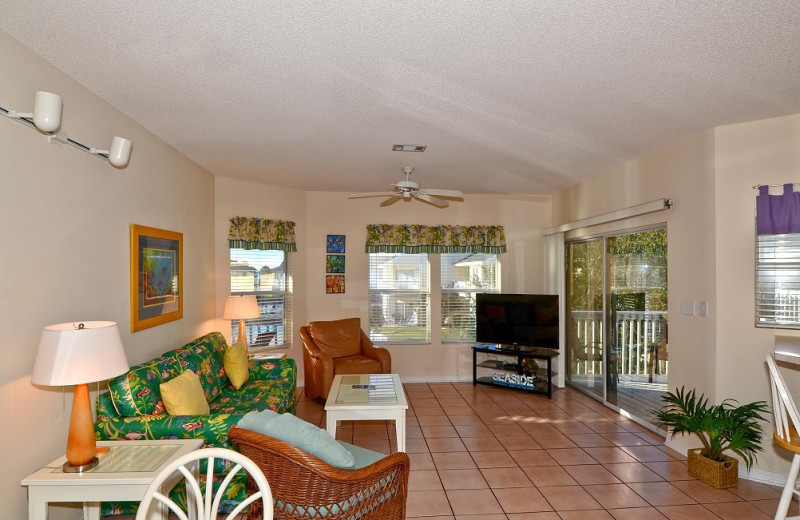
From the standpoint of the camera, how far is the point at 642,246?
4.70 meters

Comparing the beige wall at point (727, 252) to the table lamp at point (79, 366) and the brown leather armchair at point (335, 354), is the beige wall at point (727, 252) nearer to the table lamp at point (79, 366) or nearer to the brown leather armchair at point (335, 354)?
the brown leather armchair at point (335, 354)

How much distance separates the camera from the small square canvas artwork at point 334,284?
647cm

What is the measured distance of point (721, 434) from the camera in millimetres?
3379

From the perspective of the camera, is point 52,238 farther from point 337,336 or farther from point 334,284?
point 334,284

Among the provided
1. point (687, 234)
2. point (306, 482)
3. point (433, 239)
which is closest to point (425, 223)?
point (433, 239)

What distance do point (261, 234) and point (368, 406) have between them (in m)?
2.97

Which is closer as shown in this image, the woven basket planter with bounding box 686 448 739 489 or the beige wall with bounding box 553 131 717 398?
the woven basket planter with bounding box 686 448 739 489

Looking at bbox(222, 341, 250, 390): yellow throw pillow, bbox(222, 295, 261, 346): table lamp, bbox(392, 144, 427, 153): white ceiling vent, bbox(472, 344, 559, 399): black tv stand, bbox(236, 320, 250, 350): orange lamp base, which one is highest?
bbox(392, 144, 427, 153): white ceiling vent

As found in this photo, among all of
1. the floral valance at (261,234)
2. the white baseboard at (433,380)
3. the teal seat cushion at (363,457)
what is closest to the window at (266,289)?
the floral valance at (261,234)

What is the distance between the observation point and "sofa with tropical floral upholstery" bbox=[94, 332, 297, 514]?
279 centimetres

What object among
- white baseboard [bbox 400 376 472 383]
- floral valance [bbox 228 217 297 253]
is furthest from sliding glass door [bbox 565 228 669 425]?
floral valance [bbox 228 217 297 253]

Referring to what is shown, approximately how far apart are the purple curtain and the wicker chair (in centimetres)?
313

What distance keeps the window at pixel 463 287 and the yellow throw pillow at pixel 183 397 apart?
3.92 meters

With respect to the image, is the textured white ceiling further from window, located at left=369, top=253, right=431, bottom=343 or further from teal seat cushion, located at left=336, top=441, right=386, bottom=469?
window, located at left=369, top=253, right=431, bottom=343
